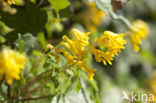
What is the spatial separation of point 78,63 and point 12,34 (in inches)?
14.0

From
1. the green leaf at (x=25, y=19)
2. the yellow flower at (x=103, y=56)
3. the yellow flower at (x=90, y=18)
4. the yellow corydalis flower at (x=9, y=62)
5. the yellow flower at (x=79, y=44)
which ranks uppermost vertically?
the yellow flower at (x=90, y=18)

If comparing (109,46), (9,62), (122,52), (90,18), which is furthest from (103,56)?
(122,52)

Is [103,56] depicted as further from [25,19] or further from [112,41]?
[25,19]

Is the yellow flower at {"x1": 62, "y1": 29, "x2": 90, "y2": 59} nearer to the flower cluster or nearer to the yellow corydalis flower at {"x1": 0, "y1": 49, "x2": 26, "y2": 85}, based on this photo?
the flower cluster

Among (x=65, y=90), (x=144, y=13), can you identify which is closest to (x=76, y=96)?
(x=65, y=90)

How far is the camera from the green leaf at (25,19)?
1.15 m

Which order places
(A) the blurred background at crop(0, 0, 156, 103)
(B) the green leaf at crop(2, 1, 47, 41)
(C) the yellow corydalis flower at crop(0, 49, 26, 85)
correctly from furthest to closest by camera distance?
(A) the blurred background at crop(0, 0, 156, 103) < (B) the green leaf at crop(2, 1, 47, 41) < (C) the yellow corydalis flower at crop(0, 49, 26, 85)

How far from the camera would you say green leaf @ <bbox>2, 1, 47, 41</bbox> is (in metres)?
1.15

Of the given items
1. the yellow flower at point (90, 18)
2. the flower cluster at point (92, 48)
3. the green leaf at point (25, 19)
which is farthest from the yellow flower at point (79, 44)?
the yellow flower at point (90, 18)

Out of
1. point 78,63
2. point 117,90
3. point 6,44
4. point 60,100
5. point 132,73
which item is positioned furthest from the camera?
point 132,73

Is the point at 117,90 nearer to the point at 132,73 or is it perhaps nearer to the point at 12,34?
the point at 132,73

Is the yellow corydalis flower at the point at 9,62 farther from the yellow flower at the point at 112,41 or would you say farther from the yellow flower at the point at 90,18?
the yellow flower at the point at 90,18

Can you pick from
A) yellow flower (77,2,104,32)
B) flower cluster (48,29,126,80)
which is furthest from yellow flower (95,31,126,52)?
yellow flower (77,2,104,32)

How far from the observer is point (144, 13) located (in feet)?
11.4
